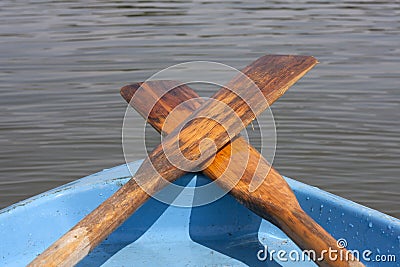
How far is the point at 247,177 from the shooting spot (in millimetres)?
3289

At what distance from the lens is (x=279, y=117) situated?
675 centimetres

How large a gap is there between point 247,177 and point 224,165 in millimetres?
127

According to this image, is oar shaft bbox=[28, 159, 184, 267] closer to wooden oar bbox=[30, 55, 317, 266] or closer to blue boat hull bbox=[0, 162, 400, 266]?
wooden oar bbox=[30, 55, 317, 266]

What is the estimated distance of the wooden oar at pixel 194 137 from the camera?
2994mm

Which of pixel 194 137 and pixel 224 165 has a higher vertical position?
pixel 194 137

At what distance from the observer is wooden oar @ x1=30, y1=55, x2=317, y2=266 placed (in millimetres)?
2994

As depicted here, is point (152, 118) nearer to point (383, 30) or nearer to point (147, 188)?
point (147, 188)

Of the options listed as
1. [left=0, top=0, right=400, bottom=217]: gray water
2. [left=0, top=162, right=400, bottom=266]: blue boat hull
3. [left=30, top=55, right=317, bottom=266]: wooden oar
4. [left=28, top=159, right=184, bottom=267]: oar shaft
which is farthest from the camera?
[left=0, top=0, right=400, bottom=217]: gray water

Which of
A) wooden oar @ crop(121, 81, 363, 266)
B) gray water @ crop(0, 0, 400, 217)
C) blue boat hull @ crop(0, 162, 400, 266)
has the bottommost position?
gray water @ crop(0, 0, 400, 217)

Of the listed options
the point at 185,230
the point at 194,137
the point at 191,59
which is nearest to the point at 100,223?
the point at 194,137

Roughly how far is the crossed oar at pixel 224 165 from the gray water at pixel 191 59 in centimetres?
210

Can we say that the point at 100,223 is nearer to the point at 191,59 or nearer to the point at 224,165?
the point at 224,165

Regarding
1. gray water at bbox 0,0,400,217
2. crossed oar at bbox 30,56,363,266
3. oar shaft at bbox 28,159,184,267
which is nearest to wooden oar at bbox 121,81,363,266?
crossed oar at bbox 30,56,363,266

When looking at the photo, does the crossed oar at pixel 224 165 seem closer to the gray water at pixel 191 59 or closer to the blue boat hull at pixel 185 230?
the blue boat hull at pixel 185 230
